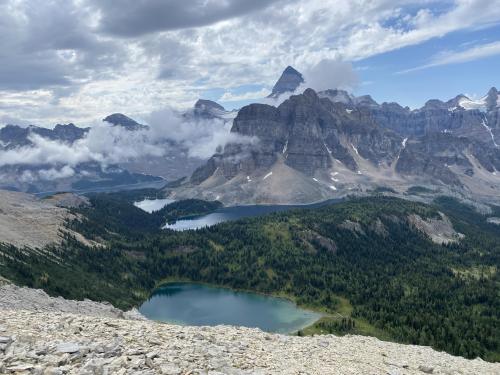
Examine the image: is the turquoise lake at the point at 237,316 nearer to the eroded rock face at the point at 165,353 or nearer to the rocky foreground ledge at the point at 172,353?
the rocky foreground ledge at the point at 172,353

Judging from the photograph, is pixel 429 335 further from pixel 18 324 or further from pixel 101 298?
pixel 18 324

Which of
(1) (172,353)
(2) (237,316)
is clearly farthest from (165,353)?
(2) (237,316)

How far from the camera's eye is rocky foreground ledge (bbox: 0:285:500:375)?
41.6 metres

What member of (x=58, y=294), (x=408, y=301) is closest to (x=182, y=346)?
(x=58, y=294)

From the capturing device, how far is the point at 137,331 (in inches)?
2163

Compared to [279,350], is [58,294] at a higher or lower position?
lower

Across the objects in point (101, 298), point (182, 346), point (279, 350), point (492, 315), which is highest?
point (182, 346)

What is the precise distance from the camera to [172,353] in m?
46.6

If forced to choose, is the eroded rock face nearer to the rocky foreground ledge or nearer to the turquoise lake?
the rocky foreground ledge

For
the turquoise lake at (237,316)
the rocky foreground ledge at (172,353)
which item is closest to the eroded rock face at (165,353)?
the rocky foreground ledge at (172,353)

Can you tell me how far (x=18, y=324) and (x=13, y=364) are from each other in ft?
46.6

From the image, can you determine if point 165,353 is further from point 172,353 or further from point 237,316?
point 237,316

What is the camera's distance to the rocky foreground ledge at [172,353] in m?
41.6

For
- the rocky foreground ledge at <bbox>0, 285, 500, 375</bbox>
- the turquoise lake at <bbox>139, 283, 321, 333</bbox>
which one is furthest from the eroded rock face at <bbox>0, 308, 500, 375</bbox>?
the turquoise lake at <bbox>139, 283, 321, 333</bbox>
